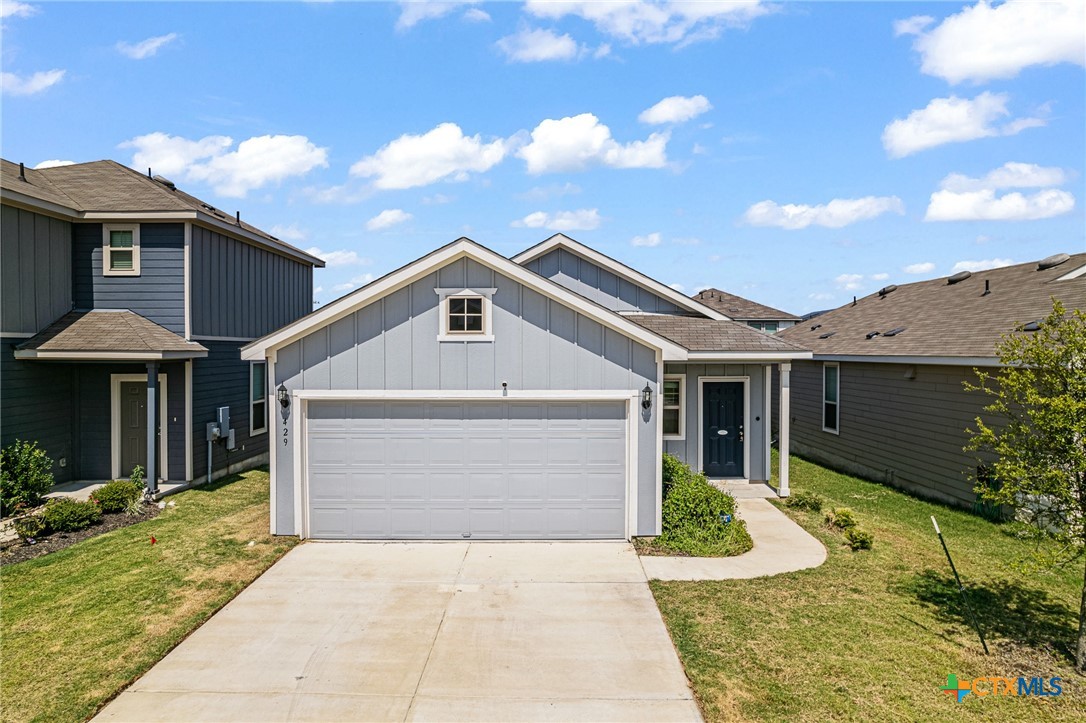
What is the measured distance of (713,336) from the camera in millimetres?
11656

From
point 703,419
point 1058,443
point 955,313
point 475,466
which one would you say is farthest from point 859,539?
point 955,313

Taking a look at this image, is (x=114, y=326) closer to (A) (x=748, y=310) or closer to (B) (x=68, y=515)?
(B) (x=68, y=515)

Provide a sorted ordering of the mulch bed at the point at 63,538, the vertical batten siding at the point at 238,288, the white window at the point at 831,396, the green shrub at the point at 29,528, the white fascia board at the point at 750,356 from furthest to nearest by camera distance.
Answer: the white window at the point at 831,396 → the vertical batten siding at the point at 238,288 → the white fascia board at the point at 750,356 → the green shrub at the point at 29,528 → the mulch bed at the point at 63,538

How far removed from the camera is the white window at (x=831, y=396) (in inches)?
599

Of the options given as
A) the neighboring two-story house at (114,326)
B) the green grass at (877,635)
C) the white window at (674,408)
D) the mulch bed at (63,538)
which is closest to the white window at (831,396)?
the white window at (674,408)

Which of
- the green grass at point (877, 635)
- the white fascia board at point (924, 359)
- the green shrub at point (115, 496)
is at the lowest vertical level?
the green grass at point (877, 635)

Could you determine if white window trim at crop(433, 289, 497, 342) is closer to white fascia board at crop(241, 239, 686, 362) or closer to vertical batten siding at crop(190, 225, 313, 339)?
white fascia board at crop(241, 239, 686, 362)

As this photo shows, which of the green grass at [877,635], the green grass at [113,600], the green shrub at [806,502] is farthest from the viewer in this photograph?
the green shrub at [806,502]

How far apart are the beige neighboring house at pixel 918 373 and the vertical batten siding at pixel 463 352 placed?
6.51 m

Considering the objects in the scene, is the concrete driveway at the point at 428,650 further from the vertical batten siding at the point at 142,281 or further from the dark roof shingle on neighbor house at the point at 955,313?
the dark roof shingle on neighbor house at the point at 955,313

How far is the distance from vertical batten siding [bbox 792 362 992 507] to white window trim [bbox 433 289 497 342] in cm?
891

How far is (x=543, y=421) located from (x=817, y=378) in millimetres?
10572

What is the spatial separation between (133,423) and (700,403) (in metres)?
11.8

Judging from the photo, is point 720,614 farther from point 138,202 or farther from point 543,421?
point 138,202
